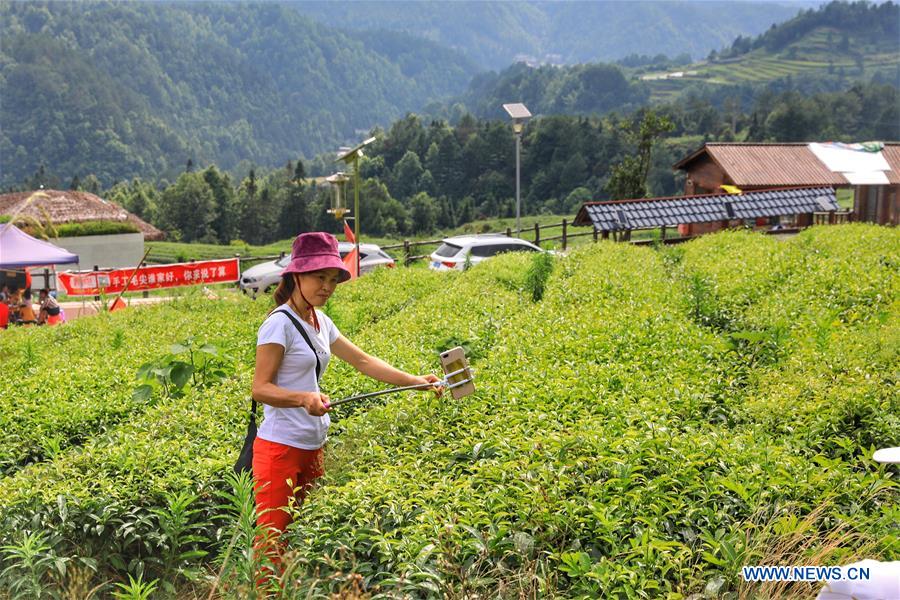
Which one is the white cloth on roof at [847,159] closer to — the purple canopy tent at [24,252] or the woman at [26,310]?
the purple canopy tent at [24,252]

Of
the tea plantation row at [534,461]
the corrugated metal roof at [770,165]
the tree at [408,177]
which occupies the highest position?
the corrugated metal roof at [770,165]

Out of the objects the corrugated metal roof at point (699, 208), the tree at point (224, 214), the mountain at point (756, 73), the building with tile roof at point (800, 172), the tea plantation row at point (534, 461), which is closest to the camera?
the tea plantation row at point (534, 461)

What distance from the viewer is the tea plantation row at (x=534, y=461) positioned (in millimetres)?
3936

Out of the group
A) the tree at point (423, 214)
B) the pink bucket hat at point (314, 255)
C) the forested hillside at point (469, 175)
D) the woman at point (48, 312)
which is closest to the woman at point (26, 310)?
the woman at point (48, 312)

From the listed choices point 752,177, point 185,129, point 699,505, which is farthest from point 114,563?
point 185,129

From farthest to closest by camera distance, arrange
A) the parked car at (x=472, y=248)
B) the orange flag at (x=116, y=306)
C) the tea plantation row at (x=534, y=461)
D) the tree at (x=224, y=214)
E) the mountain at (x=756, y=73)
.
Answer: the mountain at (x=756, y=73), the tree at (x=224, y=214), the parked car at (x=472, y=248), the orange flag at (x=116, y=306), the tea plantation row at (x=534, y=461)

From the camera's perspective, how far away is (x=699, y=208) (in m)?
18.7

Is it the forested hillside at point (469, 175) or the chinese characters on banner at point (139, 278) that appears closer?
the chinese characters on banner at point (139, 278)

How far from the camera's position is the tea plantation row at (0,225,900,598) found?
394 cm

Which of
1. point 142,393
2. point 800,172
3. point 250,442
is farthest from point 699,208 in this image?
point 250,442

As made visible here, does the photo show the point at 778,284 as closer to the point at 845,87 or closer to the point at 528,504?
the point at 528,504

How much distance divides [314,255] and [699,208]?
1511cm

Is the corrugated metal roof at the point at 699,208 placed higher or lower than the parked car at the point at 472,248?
higher

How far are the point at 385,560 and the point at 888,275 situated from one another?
7176 mm
